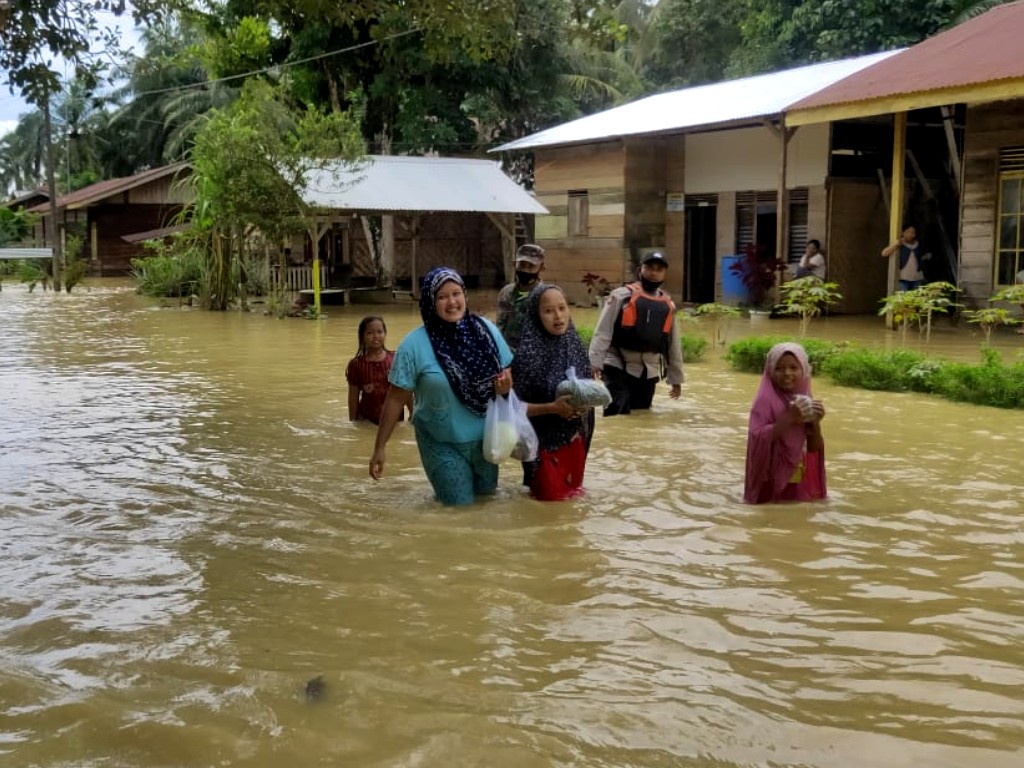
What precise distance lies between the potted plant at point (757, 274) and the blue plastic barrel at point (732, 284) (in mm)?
82

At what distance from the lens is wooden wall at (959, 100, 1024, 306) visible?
15141 mm

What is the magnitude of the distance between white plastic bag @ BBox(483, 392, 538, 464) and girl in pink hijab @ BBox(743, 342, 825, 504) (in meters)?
1.15

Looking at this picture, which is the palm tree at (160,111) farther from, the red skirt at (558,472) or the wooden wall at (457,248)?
the red skirt at (558,472)

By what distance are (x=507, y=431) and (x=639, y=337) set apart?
9.75 feet

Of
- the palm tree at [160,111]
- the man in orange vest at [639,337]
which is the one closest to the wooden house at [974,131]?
the man in orange vest at [639,337]

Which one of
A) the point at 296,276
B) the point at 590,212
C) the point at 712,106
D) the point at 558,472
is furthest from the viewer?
the point at 296,276

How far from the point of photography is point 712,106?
1964 centimetres

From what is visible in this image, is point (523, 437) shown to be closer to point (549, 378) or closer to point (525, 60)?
→ point (549, 378)

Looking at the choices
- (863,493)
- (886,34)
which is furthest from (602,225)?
(863,493)

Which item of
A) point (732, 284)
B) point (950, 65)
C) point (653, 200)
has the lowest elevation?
point (732, 284)

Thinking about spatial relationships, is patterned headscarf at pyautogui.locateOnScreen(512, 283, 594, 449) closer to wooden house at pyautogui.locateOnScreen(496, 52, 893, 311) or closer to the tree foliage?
wooden house at pyautogui.locateOnScreen(496, 52, 893, 311)

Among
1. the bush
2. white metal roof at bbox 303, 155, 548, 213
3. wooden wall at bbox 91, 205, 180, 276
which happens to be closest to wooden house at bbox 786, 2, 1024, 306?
white metal roof at bbox 303, 155, 548, 213

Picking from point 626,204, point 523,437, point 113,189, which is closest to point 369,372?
point 523,437

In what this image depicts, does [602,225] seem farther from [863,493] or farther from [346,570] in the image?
[346,570]
